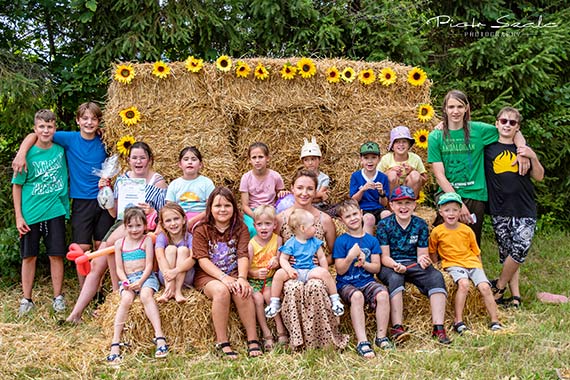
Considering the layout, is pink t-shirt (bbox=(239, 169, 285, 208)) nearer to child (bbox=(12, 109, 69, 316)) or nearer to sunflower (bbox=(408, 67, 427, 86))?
child (bbox=(12, 109, 69, 316))

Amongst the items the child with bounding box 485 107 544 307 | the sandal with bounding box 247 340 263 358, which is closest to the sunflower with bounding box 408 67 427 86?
the child with bounding box 485 107 544 307

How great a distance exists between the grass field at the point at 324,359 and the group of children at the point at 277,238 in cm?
15

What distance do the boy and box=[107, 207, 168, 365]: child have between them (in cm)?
167

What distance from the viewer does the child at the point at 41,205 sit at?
5.00 meters

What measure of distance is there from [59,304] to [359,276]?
2.63 metres

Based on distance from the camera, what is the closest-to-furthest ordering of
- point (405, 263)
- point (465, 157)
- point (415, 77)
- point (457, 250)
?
point (405, 263), point (457, 250), point (465, 157), point (415, 77)

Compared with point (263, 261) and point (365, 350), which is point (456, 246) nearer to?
point (365, 350)

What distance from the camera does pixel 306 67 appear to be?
5.98 m

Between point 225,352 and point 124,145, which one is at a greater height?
point 124,145

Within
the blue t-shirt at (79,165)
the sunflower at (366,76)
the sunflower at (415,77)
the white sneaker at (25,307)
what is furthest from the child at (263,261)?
the sunflower at (415,77)

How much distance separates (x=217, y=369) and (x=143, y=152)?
6.68 feet

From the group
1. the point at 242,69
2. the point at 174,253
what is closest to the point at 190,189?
the point at 174,253

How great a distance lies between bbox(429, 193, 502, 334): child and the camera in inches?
173

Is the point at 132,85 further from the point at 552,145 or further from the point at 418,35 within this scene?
the point at 552,145
